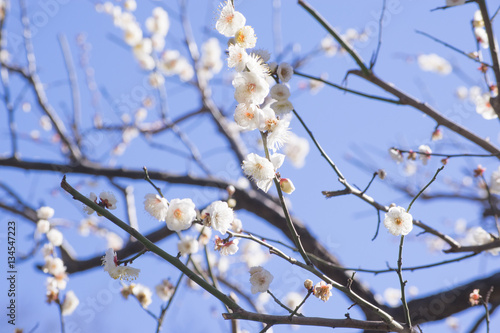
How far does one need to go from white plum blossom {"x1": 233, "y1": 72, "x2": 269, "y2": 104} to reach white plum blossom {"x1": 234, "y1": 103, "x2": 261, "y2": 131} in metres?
0.02

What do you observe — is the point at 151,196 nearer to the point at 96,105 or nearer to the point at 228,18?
the point at 228,18

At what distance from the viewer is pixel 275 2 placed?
13.0ft

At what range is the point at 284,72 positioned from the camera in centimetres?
140

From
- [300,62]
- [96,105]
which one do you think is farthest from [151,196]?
[96,105]

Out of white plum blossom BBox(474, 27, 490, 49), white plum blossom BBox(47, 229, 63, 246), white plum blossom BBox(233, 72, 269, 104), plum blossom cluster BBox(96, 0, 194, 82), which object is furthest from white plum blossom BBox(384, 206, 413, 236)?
plum blossom cluster BBox(96, 0, 194, 82)

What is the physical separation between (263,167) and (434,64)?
6.37 meters

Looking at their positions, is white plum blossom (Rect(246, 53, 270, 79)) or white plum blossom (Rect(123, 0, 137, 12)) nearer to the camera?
white plum blossom (Rect(246, 53, 270, 79))

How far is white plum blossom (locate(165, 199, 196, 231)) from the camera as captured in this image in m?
1.34

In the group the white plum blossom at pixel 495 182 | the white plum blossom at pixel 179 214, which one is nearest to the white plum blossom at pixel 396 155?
the white plum blossom at pixel 495 182

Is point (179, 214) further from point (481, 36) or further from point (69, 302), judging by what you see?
point (481, 36)

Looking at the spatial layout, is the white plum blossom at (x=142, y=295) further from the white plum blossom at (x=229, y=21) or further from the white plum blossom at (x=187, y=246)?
the white plum blossom at (x=229, y=21)

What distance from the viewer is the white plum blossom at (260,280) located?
139 centimetres

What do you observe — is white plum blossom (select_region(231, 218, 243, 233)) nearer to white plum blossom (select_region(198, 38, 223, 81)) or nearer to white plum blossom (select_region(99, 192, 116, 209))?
white plum blossom (select_region(99, 192, 116, 209))

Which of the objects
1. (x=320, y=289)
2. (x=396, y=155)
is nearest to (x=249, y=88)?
(x=320, y=289)
